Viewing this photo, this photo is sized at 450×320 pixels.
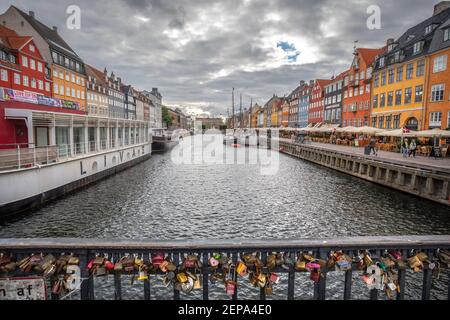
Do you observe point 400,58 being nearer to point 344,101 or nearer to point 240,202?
point 344,101

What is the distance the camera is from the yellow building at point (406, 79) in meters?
37.4

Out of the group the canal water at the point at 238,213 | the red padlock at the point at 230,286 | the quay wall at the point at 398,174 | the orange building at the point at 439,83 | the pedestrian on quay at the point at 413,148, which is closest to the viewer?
the red padlock at the point at 230,286

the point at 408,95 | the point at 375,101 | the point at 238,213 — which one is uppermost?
the point at 375,101

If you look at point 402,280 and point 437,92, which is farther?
point 437,92

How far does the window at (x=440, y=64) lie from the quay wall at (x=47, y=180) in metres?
38.4

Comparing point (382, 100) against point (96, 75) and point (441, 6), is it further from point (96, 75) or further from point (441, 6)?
point (96, 75)

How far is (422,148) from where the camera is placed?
30719 mm

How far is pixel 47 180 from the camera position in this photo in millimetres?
17406

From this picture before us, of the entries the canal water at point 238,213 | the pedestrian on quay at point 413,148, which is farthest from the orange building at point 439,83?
the canal water at point 238,213

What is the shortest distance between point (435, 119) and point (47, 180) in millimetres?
40105

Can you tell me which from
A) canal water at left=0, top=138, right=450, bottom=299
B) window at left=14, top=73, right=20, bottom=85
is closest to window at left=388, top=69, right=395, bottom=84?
canal water at left=0, top=138, right=450, bottom=299

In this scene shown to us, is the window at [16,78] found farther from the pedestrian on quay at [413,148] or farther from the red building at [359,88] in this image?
the red building at [359,88]

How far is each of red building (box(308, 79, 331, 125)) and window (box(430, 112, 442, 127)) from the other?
143 ft

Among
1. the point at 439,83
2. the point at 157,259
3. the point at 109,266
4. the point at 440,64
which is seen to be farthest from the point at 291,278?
the point at 440,64
